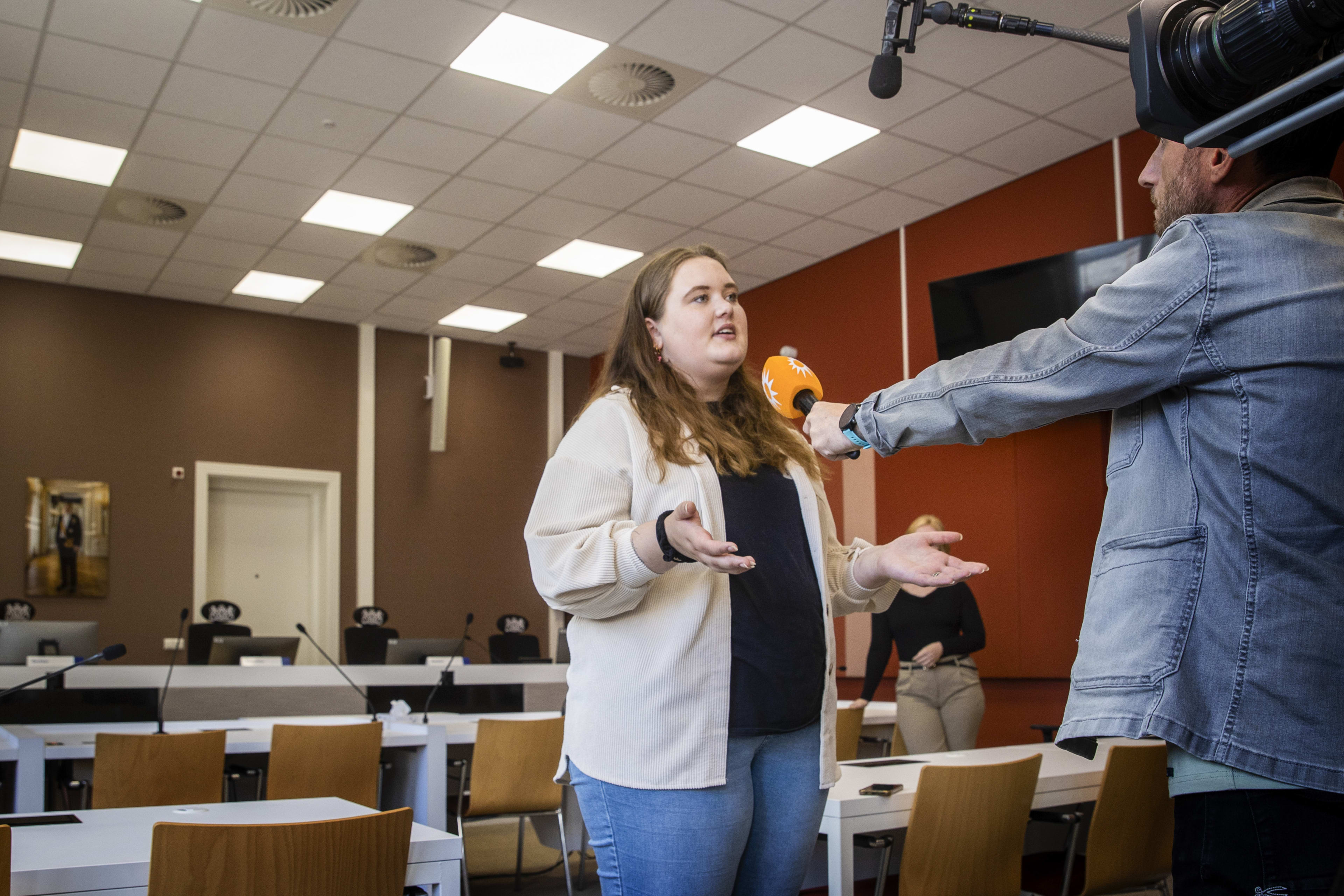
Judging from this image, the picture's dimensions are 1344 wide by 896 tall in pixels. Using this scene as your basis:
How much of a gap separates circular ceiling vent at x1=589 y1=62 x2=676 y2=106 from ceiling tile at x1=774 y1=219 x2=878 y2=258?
1968mm

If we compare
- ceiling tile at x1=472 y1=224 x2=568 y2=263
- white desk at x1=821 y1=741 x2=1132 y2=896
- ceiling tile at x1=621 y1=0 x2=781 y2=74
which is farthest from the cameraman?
ceiling tile at x1=472 y1=224 x2=568 y2=263

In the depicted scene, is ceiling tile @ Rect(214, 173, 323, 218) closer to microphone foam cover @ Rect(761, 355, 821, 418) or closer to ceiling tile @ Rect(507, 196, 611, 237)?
ceiling tile @ Rect(507, 196, 611, 237)

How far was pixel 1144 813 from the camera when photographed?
2947mm

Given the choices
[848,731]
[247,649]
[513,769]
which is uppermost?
[247,649]

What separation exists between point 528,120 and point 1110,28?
2940 millimetres

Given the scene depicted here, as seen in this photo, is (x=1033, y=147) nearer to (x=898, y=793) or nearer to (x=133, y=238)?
(x=898, y=793)

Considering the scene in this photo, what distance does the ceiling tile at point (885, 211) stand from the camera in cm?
673

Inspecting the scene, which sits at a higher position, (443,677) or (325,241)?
(325,241)

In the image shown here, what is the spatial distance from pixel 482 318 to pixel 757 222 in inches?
124

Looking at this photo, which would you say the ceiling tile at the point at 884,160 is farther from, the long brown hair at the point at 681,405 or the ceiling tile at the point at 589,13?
the long brown hair at the point at 681,405

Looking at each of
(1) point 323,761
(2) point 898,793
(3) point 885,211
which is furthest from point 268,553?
(2) point 898,793

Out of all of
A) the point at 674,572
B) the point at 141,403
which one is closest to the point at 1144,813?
the point at 674,572

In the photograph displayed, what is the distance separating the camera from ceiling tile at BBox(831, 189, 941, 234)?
673 cm

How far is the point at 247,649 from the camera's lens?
560cm
